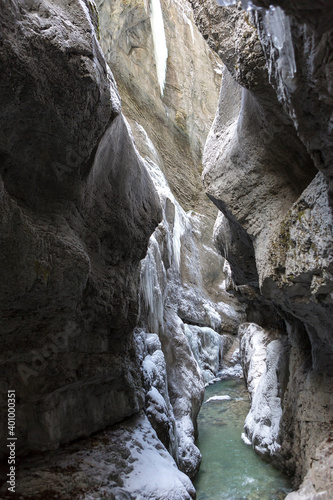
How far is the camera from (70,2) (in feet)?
11.5

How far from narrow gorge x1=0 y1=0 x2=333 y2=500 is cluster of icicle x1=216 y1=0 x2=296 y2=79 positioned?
1 centimetres

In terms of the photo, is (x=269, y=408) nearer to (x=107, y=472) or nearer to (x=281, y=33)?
(x=107, y=472)

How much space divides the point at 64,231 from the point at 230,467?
20.8 feet

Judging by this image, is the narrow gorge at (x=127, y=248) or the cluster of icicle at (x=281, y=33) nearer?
the cluster of icicle at (x=281, y=33)

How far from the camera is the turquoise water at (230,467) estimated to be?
641cm

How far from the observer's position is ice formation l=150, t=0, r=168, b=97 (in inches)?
866

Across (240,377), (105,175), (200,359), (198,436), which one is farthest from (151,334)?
(240,377)

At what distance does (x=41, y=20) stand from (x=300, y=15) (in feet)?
7.41

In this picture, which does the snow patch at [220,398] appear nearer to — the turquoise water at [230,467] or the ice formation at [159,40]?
the turquoise water at [230,467]

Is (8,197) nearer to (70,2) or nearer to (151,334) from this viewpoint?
(70,2)

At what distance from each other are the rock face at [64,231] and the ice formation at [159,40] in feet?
65.9

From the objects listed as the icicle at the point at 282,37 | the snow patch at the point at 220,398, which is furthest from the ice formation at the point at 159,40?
the icicle at the point at 282,37

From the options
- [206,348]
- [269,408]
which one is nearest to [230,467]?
[269,408]

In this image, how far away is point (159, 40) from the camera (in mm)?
23156
